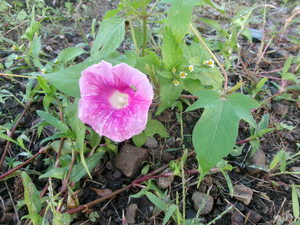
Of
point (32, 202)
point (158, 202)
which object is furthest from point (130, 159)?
point (32, 202)

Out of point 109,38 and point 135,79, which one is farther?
point 109,38

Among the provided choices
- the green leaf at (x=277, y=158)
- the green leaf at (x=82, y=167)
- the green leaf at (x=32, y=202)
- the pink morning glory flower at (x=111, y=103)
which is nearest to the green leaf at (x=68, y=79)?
the pink morning glory flower at (x=111, y=103)

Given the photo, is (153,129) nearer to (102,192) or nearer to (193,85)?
(193,85)

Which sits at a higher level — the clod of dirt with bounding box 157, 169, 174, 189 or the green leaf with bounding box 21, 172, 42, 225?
the green leaf with bounding box 21, 172, 42, 225

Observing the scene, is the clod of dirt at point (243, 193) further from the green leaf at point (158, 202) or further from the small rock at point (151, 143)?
the small rock at point (151, 143)

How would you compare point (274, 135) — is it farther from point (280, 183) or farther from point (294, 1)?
point (294, 1)

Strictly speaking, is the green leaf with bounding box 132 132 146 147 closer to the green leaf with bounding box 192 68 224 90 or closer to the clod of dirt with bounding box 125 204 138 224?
the clod of dirt with bounding box 125 204 138 224

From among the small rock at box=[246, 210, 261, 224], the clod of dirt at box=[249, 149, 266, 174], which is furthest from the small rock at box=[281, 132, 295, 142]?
the small rock at box=[246, 210, 261, 224]
